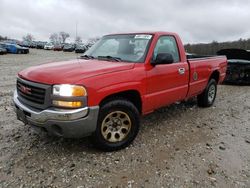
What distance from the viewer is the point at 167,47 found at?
4.76m

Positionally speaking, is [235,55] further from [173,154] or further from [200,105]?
[173,154]

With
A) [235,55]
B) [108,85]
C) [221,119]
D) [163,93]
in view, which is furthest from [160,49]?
[235,55]

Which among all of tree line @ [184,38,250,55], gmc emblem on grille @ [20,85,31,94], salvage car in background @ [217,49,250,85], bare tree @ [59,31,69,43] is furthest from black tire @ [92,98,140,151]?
bare tree @ [59,31,69,43]

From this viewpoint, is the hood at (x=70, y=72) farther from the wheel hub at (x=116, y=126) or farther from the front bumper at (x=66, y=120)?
the wheel hub at (x=116, y=126)

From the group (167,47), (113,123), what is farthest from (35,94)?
(167,47)

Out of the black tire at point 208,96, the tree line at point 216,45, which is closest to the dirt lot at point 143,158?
the black tire at point 208,96

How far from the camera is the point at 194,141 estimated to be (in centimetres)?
424

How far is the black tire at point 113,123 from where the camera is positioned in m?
3.52

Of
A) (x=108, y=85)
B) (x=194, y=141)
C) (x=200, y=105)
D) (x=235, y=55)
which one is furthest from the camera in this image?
(x=235, y=55)

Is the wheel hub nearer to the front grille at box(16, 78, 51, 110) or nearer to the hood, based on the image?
the hood

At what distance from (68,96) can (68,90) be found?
77 mm

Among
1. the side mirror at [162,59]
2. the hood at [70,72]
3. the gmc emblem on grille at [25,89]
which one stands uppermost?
the side mirror at [162,59]

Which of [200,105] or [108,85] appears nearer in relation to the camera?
[108,85]

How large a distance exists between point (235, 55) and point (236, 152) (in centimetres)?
777
